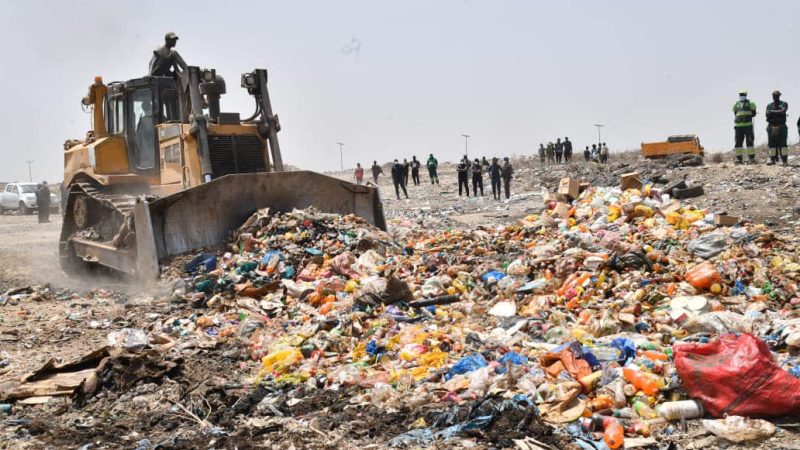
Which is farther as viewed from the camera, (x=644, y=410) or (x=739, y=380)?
(x=644, y=410)

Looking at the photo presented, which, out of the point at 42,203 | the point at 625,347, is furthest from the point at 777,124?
the point at 42,203

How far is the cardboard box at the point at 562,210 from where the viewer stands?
10297mm

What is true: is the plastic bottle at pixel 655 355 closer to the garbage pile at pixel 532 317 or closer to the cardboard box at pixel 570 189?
the garbage pile at pixel 532 317

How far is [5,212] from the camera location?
25828 mm

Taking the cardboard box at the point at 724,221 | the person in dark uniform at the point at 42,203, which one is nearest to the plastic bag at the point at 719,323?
the cardboard box at the point at 724,221

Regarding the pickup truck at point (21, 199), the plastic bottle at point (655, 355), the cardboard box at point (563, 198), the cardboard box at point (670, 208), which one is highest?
the pickup truck at point (21, 199)

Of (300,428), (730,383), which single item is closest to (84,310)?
(300,428)

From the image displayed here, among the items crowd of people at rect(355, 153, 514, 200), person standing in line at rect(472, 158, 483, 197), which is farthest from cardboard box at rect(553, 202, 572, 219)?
person standing in line at rect(472, 158, 483, 197)

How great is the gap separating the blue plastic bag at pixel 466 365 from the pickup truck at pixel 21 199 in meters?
24.2

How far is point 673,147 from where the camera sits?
23938 millimetres

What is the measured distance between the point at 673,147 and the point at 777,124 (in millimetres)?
10339

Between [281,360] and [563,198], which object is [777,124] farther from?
[281,360]

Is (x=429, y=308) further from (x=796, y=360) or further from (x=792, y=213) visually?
(x=792, y=213)

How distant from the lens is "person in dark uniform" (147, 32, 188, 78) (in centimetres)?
974
